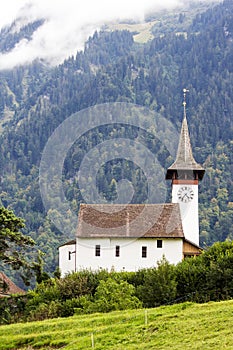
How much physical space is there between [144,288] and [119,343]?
65.3 ft

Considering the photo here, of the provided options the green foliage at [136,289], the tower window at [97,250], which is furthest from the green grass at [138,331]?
the tower window at [97,250]

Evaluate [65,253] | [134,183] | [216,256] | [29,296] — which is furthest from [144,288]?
[134,183]

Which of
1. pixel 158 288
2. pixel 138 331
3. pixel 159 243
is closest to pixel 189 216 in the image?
pixel 159 243

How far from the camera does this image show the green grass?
115 ft

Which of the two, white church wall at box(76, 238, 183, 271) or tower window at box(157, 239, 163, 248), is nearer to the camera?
white church wall at box(76, 238, 183, 271)

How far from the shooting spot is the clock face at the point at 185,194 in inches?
3548

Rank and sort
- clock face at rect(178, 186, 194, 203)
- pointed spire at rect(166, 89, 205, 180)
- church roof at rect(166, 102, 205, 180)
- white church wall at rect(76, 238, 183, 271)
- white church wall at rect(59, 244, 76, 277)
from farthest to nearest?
church roof at rect(166, 102, 205, 180) → pointed spire at rect(166, 89, 205, 180) → clock face at rect(178, 186, 194, 203) → white church wall at rect(59, 244, 76, 277) → white church wall at rect(76, 238, 183, 271)

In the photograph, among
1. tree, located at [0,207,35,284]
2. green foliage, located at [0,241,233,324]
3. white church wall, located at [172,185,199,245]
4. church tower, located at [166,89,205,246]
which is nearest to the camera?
tree, located at [0,207,35,284]

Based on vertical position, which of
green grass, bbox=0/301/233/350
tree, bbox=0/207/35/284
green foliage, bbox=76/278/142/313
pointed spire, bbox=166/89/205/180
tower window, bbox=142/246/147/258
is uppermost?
pointed spire, bbox=166/89/205/180

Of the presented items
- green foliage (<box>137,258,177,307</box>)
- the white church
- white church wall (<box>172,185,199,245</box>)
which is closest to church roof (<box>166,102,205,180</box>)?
white church wall (<box>172,185,199,245</box>)

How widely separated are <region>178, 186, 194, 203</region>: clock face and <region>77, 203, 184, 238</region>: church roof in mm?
9304

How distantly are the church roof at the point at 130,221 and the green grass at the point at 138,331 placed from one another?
26.7 m

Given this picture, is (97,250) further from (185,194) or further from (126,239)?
(185,194)

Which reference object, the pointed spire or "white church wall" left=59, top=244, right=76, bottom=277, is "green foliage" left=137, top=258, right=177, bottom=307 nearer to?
"white church wall" left=59, top=244, right=76, bottom=277
